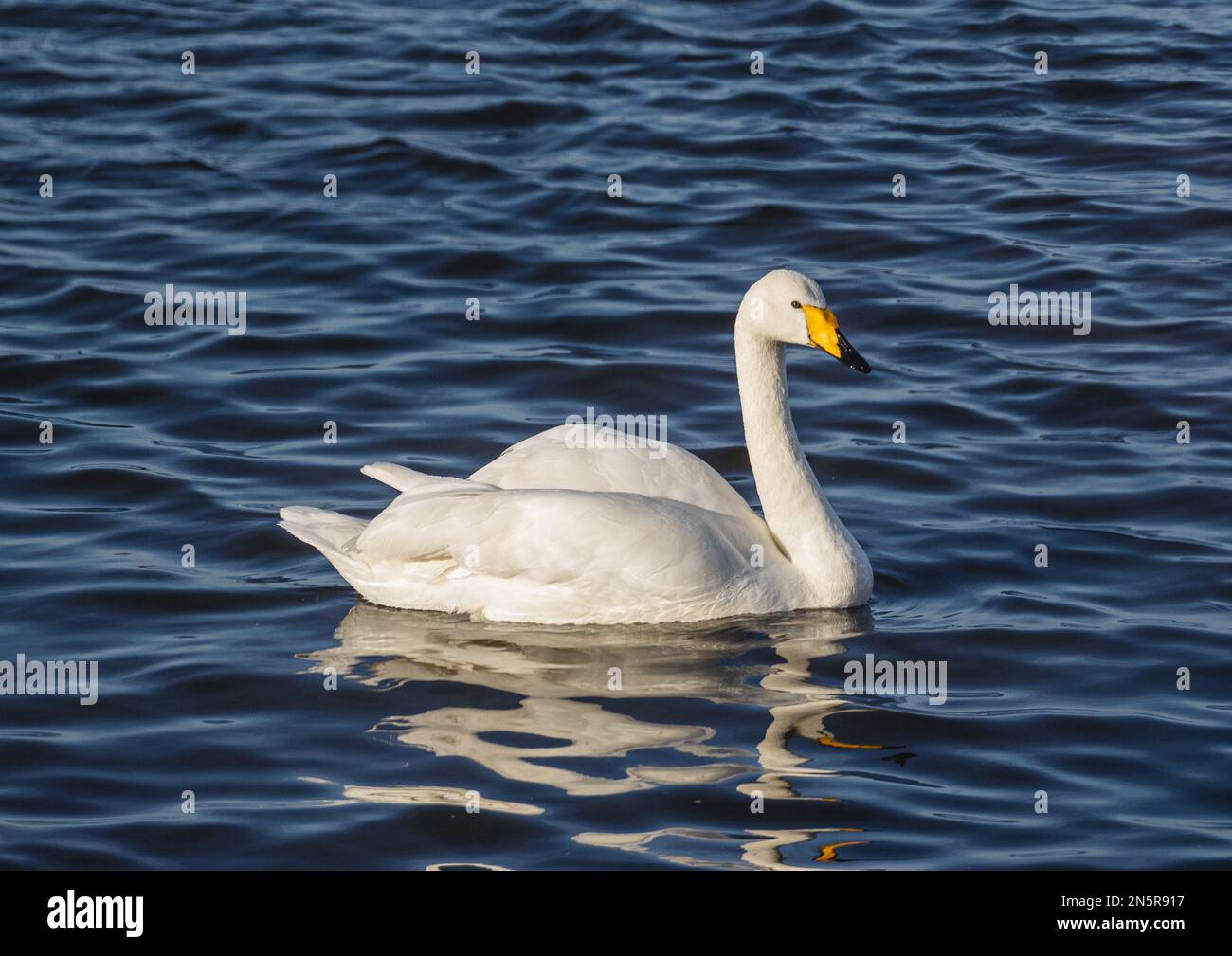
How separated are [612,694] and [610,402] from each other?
3.79 meters

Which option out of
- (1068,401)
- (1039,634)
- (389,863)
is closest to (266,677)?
(389,863)

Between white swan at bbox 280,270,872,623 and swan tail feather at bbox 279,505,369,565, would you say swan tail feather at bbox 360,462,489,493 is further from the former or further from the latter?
swan tail feather at bbox 279,505,369,565

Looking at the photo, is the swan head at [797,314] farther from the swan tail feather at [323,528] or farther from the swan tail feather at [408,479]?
the swan tail feather at [323,528]

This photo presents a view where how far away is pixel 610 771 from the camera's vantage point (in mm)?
7129

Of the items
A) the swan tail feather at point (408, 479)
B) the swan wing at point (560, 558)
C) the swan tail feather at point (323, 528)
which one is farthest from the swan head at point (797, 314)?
the swan tail feather at point (323, 528)

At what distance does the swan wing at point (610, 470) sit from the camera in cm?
877

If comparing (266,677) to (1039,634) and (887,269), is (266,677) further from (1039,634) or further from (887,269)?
(887,269)

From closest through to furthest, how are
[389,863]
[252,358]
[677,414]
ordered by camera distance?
[389,863] < [677,414] < [252,358]

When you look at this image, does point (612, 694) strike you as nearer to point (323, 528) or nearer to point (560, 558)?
point (560, 558)

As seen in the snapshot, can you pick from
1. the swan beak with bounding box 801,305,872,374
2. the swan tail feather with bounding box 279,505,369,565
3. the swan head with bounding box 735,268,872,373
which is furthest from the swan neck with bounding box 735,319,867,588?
the swan tail feather with bounding box 279,505,369,565

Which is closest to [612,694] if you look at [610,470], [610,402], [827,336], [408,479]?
[610,470]

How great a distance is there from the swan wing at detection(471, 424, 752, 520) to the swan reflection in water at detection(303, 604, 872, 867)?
0.61 meters

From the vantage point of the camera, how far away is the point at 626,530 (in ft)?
27.3

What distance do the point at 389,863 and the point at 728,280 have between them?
7.38 m
